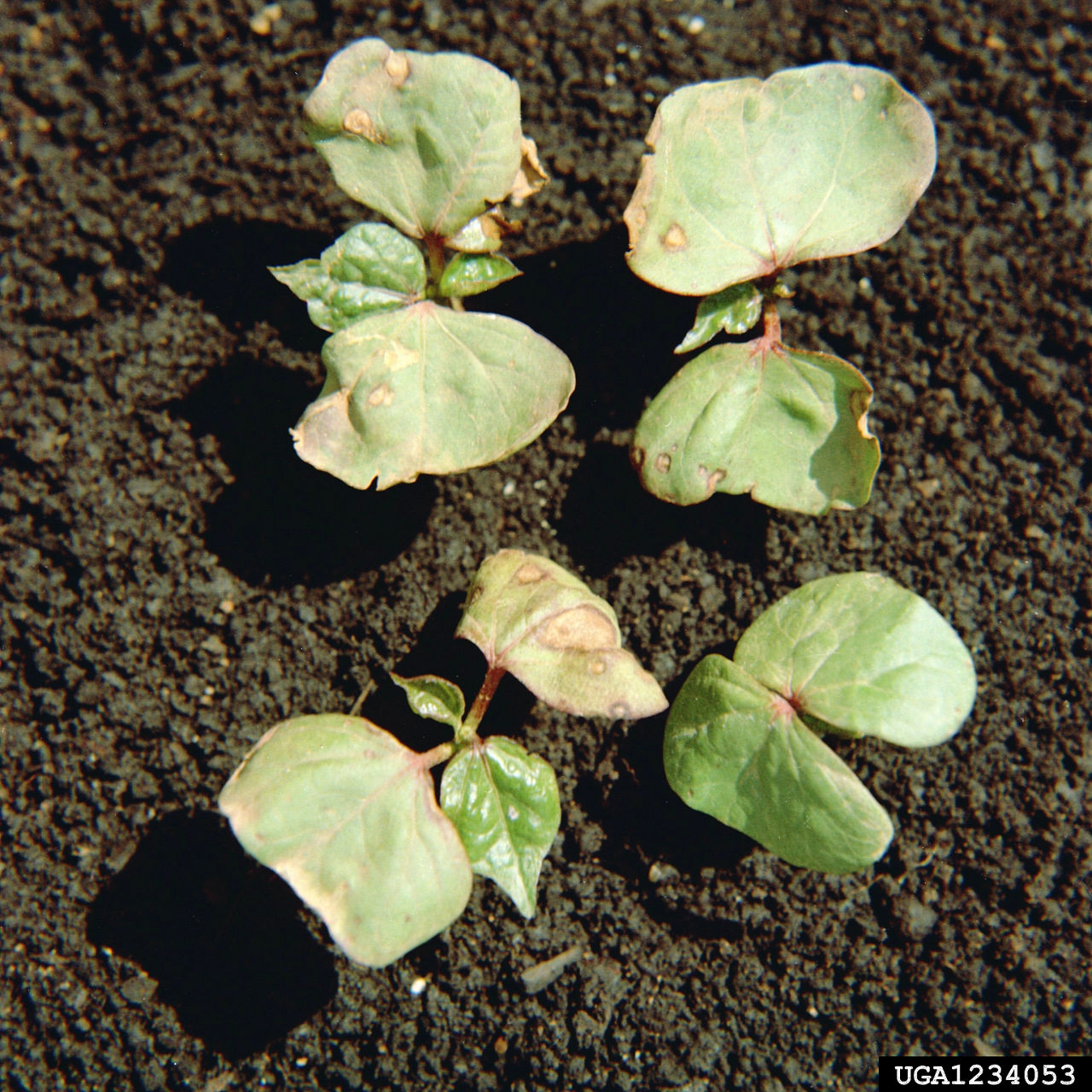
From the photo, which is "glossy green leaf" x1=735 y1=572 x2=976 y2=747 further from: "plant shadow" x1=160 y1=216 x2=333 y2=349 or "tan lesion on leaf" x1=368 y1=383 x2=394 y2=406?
"plant shadow" x1=160 y1=216 x2=333 y2=349

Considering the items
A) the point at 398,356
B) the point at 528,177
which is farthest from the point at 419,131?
the point at 398,356

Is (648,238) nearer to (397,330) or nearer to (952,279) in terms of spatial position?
(397,330)

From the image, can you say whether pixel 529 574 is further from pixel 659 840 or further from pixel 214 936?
pixel 214 936

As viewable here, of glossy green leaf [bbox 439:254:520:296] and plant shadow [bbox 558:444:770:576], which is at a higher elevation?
glossy green leaf [bbox 439:254:520:296]

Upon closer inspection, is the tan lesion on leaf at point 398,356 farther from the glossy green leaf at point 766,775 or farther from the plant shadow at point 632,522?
the glossy green leaf at point 766,775

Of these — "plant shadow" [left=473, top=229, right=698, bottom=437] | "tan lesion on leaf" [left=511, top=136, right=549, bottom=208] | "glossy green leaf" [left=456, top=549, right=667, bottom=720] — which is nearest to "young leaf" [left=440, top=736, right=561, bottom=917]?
"glossy green leaf" [left=456, top=549, right=667, bottom=720]

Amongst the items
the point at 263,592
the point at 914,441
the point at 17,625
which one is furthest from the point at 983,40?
the point at 17,625
